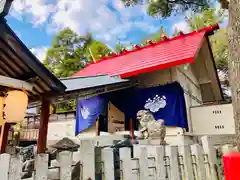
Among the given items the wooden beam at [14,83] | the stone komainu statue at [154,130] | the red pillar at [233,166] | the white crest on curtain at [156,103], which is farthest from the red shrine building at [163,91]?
the red pillar at [233,166]

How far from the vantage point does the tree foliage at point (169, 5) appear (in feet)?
29.1

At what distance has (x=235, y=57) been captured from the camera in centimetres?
267

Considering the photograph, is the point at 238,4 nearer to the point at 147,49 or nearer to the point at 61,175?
the point at 61,175

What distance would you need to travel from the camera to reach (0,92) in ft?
13.7

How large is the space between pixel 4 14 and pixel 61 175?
7.61 feet

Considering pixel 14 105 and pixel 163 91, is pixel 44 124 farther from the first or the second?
pixel 163 91

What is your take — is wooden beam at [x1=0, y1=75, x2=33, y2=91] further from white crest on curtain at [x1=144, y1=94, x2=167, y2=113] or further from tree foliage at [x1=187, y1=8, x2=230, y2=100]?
tree foliage at [x1=187, y1=8, x2=230, y2=100]

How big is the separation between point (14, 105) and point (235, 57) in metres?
3.50

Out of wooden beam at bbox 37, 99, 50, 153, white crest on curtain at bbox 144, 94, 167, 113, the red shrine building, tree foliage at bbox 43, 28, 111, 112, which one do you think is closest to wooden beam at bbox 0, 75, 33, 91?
wooden beam at bbox 37, 99, 50, 153

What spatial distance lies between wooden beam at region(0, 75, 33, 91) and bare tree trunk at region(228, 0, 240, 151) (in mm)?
3379

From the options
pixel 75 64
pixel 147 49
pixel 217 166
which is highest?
pixel 75 64

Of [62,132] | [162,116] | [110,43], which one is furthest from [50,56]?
[162,116]

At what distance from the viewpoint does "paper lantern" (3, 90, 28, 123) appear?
3.60 m

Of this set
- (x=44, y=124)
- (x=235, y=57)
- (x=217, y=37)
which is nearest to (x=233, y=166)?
(x=235, y=57)
